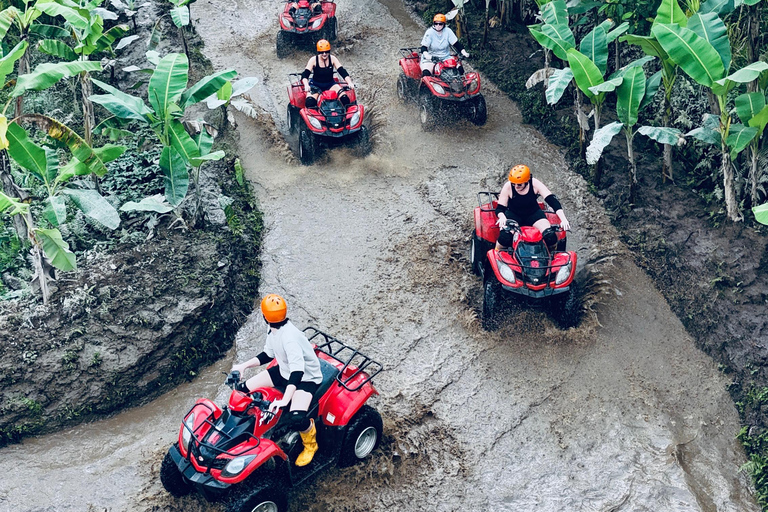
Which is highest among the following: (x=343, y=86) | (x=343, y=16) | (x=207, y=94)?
(x=207, y=94)

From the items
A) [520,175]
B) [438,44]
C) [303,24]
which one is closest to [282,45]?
[303,24]

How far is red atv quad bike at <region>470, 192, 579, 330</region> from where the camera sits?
8.48m

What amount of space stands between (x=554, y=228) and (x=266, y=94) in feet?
23.5

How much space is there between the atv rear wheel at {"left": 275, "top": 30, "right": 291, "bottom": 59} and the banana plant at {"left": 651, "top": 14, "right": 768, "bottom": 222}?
28.2ft

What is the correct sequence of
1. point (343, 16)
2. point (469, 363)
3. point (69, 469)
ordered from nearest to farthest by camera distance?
point (69, 469)
point (469, 363)
point (343, 16)

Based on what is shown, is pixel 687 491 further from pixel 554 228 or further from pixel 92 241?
pixel 92 241

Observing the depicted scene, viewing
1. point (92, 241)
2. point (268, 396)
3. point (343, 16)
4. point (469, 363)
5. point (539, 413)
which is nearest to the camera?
point (268, 396)

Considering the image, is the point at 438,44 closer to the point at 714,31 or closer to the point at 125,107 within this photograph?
the point at 714,31

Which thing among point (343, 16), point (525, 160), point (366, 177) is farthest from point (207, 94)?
point (343, 16)

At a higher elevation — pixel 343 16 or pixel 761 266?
pixel 761 266

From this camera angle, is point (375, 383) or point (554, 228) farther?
point (554, 228)

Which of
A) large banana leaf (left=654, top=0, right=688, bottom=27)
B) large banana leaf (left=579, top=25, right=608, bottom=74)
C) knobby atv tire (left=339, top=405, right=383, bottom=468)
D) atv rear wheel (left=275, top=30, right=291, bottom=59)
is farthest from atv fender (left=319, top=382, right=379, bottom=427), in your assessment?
atv rear wheel (left=275, top=30, right=291, bottom=59)

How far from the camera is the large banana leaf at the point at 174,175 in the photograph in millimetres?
8914

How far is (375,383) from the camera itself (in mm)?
8438
